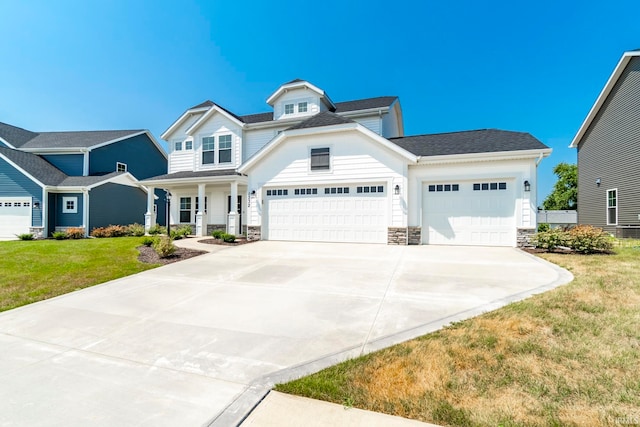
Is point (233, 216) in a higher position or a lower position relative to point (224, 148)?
lower

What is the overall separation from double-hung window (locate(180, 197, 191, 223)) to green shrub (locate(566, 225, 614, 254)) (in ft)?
60.9

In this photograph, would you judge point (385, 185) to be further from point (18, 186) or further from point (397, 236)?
point (18, 186)

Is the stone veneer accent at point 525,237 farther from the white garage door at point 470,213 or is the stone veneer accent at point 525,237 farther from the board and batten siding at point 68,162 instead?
the board and batten siding at point 68,162

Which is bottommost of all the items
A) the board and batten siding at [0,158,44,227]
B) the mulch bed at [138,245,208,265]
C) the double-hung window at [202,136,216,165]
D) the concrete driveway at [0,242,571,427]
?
the concrete driveway at [0,242,571,427]

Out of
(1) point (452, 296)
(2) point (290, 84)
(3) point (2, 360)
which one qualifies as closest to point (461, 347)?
(1) point (452, 296)

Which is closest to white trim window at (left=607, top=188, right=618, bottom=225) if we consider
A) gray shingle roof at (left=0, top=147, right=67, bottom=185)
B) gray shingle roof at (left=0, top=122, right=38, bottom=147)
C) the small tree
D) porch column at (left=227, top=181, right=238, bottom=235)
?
porch column at (left=227, top=181, right=238, bottom=235)

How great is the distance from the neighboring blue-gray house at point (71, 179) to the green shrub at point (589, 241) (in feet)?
67.3

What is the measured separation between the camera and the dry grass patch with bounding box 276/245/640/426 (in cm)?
210

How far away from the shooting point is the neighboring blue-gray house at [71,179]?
1662 centimetres

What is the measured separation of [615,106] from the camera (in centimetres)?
1440

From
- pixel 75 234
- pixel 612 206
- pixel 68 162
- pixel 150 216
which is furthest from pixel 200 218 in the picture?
pixel 612 206

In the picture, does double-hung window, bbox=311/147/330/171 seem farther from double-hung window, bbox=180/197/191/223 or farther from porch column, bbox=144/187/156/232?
porch column, bbox=144/187/156/232

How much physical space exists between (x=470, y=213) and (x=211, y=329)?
411 inches

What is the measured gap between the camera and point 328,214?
39.7 ft
